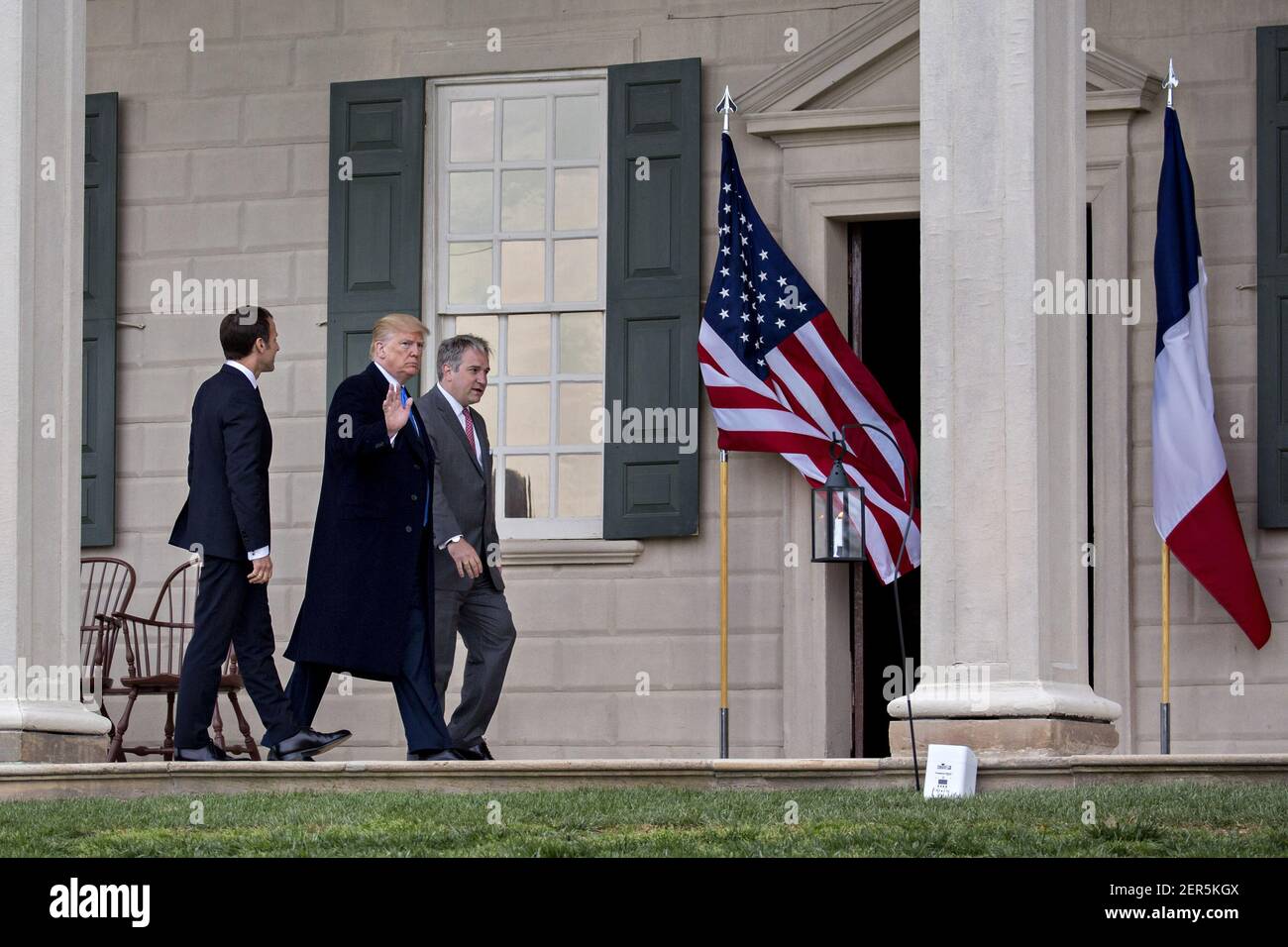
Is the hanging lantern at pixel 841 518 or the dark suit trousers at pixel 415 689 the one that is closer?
the dark suit trousers at pixel 415 689

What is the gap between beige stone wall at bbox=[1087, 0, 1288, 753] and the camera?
35.9ft

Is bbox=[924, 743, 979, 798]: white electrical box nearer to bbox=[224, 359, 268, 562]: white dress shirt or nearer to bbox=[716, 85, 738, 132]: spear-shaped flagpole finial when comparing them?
bbox=[224, 359, 268, 562]: white dress shirt

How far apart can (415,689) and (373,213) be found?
3671mm

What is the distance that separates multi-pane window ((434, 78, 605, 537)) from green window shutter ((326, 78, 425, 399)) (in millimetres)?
167

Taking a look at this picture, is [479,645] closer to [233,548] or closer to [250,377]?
[233,548]

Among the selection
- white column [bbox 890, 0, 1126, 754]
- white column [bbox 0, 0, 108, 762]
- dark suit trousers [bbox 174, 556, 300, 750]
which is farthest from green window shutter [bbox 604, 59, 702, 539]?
white column [bbox 890, 0, 1126, 754]

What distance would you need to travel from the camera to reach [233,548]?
9.30 metres

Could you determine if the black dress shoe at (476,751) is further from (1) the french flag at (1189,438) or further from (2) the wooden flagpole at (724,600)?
(1) the french flag at (1189,438)

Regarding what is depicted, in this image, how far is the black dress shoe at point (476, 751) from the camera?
9.45m

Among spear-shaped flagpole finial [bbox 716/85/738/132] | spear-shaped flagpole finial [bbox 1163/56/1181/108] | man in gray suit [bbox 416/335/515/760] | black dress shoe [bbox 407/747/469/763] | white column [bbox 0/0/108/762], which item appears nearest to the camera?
black dress shoe [bbox 407/747/469/763]

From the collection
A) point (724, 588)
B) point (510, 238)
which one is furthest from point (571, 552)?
point (510, 238)

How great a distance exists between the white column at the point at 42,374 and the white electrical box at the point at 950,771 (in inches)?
135

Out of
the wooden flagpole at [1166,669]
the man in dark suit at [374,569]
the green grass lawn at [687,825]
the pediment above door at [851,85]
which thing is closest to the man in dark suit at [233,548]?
the man in dark suit at [374,569]
